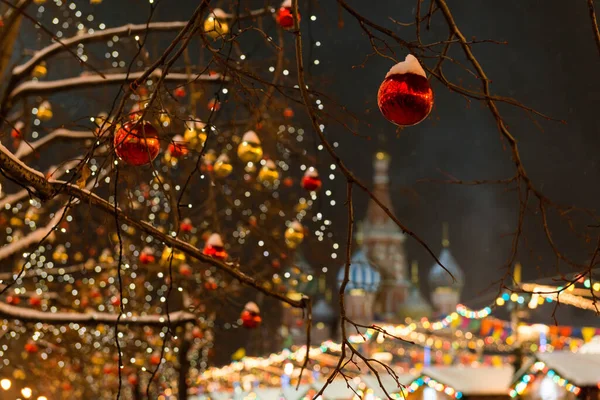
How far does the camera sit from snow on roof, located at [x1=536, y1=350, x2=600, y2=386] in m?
11.3

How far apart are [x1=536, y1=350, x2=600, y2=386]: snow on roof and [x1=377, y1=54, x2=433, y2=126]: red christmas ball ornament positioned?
979cm

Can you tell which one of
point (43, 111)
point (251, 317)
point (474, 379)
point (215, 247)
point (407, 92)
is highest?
point (43, 111)

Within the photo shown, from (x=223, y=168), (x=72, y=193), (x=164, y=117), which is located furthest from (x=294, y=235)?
(x=72, y=193)

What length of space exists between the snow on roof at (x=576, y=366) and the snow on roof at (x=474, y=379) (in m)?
1.87

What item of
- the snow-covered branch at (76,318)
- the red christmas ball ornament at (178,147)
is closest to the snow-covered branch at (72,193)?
the red christmas ball ornament at (178,147)

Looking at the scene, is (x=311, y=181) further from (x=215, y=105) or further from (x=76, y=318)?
(x=215, y=105)

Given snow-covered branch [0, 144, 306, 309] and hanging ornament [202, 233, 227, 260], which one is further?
hanging ornament [202, 233, 227, 260]

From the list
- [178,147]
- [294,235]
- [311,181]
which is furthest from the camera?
[294,235]

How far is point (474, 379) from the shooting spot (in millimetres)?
14266

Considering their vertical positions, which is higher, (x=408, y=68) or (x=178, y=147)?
(x=408, y=68)

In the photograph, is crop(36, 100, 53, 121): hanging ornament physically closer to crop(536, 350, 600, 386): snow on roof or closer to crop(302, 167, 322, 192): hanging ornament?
crop(302, 167, 322, 192): hanging ornament

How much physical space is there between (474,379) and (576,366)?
2.90m

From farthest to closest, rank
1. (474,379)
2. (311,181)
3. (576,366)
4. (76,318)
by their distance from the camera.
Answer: (474,379)
(576,366)
(311,181)
(76,318)

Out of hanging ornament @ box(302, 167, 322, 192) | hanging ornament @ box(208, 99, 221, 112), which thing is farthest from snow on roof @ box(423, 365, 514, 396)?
hanging ornament @ box(208, 99, 221, 112)
